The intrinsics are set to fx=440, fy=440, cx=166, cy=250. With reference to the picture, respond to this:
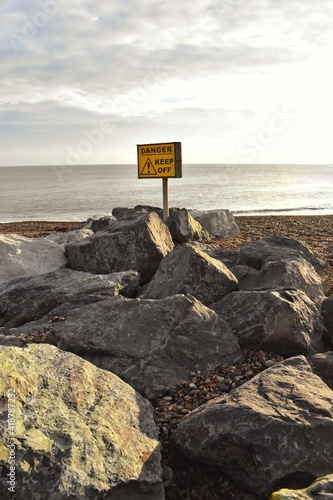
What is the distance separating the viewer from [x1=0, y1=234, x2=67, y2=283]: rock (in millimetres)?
9359

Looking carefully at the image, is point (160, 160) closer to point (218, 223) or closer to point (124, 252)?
point (124, 252)

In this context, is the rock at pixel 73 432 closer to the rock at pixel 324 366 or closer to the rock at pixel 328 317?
the rock at pixel 324 366

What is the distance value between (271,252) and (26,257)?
5.29 m

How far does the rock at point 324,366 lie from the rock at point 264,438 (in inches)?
35.7

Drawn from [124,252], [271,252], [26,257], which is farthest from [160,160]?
[271,252]

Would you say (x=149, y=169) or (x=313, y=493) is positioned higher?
(x=149, y=169)

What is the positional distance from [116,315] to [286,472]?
111 inches

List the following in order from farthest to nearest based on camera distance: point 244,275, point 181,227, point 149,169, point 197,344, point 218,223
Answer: point 218,223 < point 149,169 < point 181,227 < point 244,275 < point 197,344

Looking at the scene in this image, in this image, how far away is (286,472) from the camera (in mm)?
3432

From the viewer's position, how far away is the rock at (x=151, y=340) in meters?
4.99

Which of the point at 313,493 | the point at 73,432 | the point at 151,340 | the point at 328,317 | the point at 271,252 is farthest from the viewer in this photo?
the point at 271,252

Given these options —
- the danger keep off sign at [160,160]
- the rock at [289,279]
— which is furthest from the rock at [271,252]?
the danger keep off sign at [160,160]

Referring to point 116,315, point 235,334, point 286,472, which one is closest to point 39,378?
point 116,315

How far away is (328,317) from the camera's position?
21.0ft
